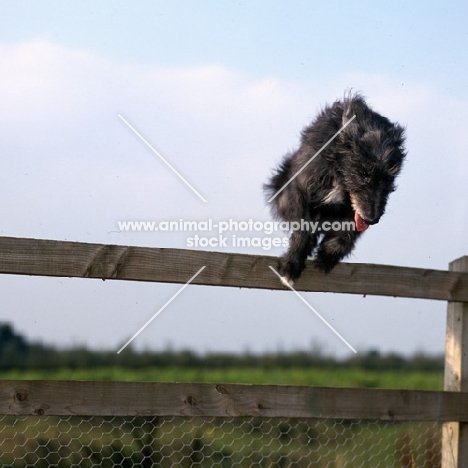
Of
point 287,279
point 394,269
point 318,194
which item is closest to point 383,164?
point 318,194

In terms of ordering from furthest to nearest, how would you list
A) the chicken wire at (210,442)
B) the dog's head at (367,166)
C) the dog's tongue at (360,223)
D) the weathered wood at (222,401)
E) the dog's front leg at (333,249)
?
1. the dog's tongue at (360,223)
2. the dog's head at (367,166)
3. the dog's front leg at (333,249)
4. the chicken wire at (210,442)
5. the weathered wood at (222,401)

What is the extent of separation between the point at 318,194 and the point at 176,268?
1239mm

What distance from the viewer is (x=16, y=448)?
321cm

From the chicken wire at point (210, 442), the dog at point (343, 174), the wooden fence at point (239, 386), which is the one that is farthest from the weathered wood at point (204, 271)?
the chicken wire at point (210, 442)

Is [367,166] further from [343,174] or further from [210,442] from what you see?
[210,442]

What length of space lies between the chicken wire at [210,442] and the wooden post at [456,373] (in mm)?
272

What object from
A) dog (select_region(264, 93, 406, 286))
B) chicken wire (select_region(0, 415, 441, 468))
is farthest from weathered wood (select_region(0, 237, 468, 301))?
chicken wire (select_region(0, 415, 441, 468))

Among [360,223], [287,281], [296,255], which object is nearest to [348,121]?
[360,223]

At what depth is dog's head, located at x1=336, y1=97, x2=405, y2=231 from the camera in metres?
3.97

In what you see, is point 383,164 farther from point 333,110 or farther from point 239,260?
point 239,260

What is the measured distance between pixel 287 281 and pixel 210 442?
976 millimetres

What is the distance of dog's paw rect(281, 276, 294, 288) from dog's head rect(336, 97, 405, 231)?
737 millimetres

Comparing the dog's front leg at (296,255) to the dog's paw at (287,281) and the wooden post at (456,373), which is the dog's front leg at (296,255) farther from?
the wooden post at (456,373)

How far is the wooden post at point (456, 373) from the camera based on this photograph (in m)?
3.72
